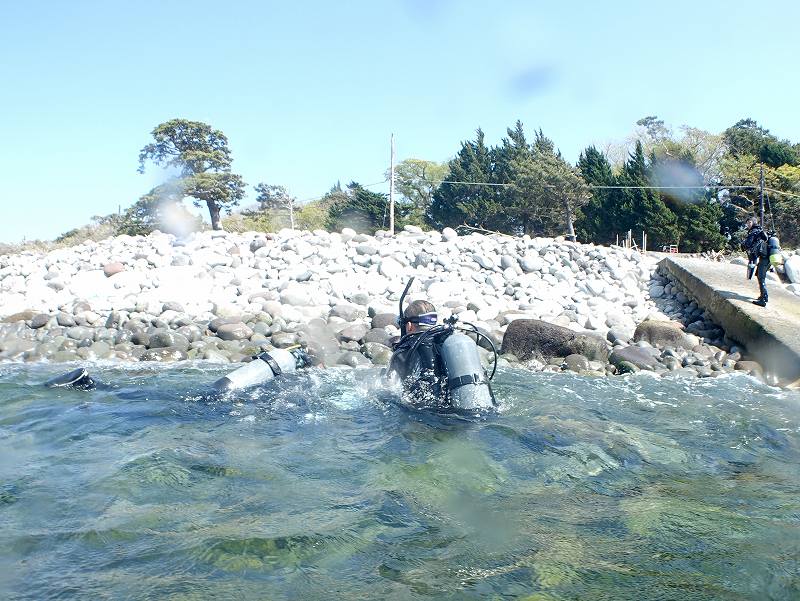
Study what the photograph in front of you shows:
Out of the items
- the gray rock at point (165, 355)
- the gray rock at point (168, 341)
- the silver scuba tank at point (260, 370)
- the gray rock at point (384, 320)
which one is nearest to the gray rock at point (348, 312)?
the gray rock at point (384, 320)

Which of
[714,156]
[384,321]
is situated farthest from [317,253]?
[714,156]

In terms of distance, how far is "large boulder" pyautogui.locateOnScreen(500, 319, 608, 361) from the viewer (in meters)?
7.91

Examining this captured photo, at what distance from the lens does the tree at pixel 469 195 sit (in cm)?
3066

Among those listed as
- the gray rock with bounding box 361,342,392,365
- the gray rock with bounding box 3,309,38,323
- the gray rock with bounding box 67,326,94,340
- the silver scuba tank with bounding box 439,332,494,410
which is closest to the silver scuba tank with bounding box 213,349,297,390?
the silver scuba tank with bounding box 439,332,494,410

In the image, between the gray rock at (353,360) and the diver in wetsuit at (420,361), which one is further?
the gray rock at (353,360)

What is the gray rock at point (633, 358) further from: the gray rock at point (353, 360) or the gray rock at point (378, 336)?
the gray rock at point (353, 360)

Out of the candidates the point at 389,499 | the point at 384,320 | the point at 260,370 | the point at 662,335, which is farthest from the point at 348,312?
the point at 389,499

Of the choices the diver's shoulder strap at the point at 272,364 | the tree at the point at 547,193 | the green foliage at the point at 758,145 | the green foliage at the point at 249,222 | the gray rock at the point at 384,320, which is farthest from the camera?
the green foliage at the point at 249,222

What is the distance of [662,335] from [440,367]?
537cm

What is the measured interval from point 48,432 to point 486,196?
2872cm

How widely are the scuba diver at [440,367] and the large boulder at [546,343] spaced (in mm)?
3438

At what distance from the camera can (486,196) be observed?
31.8 metres

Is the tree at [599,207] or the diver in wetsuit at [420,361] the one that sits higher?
the tree at [599,207]

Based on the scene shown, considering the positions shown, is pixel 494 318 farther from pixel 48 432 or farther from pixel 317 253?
pixel 48 432
